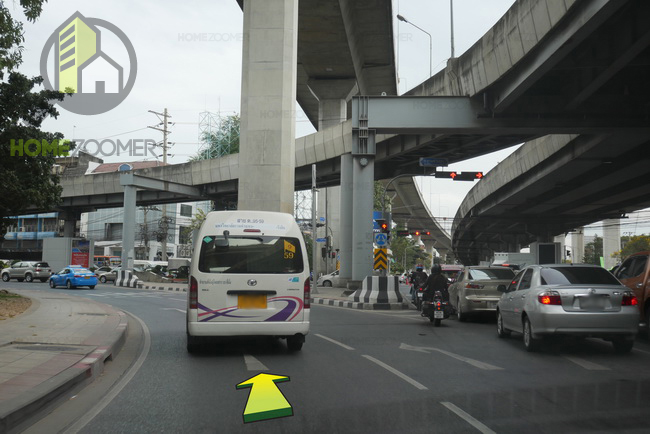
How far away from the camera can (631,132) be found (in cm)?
2045

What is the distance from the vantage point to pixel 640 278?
1241cm

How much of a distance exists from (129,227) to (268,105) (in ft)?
64.8

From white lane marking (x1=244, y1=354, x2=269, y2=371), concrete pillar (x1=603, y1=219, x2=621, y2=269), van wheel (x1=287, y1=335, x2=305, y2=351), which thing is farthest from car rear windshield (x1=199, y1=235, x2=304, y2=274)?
concrete pillar (x1=603, y1=219, x2=621, y2=269)

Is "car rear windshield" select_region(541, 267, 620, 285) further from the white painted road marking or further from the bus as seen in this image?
the bus

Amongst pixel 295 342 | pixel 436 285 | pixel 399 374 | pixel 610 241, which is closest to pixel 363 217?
pixel 436 285

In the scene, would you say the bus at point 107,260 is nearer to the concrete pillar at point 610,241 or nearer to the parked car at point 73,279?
the parked car at point 73,279

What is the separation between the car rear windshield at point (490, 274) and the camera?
55.1ft

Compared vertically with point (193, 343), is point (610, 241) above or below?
above

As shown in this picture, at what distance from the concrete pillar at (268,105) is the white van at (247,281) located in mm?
17973

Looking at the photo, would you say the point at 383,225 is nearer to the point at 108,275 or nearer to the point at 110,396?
the point at 110,396

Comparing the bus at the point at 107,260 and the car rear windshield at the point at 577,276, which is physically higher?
the car rear windshield at the point at 577,276

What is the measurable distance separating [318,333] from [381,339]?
5.45ft

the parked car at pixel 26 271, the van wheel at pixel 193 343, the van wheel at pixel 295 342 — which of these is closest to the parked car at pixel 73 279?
the parked car at pixel 26 271

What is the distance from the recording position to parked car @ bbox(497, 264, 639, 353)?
32.3 ft
